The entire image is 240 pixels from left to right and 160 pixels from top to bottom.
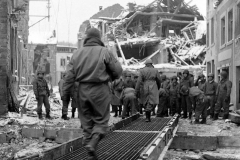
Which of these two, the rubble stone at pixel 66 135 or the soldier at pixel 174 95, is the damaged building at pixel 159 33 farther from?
the rubble stone at pixel 66 135

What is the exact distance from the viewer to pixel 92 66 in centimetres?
555

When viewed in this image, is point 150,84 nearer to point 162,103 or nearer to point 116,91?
point 162,103

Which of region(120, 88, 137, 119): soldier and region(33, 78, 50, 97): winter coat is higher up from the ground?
region(33, 78, 50, 97): winter coat

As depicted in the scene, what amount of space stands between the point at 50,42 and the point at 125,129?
57084 mm

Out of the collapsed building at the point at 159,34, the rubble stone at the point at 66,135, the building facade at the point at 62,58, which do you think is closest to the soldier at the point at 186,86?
the rubble stone at the point at 66,135

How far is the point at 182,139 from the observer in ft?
29.3

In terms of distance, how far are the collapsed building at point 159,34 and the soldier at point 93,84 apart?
26.7m

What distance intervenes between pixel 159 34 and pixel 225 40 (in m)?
17.2

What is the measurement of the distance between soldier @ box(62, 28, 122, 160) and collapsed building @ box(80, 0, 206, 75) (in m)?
26.7

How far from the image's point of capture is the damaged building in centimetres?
3381

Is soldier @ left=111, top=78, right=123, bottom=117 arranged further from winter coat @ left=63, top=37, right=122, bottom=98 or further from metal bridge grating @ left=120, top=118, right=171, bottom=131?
winter coat @ left=63, top=37, right=122, bottom=98

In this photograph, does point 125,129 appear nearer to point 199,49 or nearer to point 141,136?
point 141,136

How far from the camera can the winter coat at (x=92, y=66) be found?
5.53 metres

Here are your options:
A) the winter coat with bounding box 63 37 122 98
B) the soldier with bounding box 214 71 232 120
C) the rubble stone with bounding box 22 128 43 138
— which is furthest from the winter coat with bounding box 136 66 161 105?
the winter coat with bounding box 63 37 122 98
